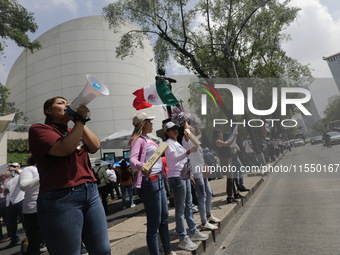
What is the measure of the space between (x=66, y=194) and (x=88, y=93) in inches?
26.3

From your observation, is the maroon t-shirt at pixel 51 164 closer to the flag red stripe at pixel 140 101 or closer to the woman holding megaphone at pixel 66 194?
the woman holding megaphone at pixel 66 194

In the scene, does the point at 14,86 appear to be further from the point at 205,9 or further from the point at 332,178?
the point at 332,178

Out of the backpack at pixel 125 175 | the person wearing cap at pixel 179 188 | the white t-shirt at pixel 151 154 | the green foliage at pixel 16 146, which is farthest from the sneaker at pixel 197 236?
the green foliage at pixel 16 146

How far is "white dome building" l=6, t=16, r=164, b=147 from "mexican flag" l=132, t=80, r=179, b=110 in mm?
36728

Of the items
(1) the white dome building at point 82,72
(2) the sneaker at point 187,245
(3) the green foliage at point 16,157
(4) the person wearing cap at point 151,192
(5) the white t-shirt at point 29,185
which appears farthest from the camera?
(1) the white dome building at point 82,72

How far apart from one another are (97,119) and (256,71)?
2918 centimetres

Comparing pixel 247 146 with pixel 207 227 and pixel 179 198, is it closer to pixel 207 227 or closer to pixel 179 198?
pixel 207 227

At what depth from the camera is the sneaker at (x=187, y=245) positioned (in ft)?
10.4

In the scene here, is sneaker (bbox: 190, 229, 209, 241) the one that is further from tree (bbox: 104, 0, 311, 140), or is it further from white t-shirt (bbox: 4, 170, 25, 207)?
tree (bbox: 104, 0, 311, 140)

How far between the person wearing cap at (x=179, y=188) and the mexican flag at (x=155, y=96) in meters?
1.23

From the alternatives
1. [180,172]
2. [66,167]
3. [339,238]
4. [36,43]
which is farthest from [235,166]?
[36,43]

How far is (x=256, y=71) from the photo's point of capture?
18.7m

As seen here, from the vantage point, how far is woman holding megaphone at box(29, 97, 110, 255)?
163 cm

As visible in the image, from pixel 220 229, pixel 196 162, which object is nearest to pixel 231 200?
pixel 220 229
